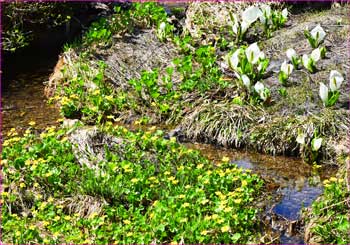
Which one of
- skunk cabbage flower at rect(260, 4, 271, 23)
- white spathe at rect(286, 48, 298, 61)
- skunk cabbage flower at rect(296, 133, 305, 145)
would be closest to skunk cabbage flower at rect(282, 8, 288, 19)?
skunk cabbage flower at rect(260, 4, 271, 23)

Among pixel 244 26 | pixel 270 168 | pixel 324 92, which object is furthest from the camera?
pixel 244 26

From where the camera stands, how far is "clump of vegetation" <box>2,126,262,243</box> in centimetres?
509

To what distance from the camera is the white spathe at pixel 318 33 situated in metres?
8.77

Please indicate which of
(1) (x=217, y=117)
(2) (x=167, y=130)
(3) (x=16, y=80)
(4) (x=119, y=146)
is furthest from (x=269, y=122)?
(3) (x=16, y=80)

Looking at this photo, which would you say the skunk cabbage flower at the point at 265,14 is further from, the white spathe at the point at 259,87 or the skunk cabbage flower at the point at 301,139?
the skunk cabbage flower at the point at 301,139

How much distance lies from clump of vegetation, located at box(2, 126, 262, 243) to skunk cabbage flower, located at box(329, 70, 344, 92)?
1882 millimetres

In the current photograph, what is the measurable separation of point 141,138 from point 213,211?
1.55 meters

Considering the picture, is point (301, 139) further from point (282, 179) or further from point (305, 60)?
point (305, 60)

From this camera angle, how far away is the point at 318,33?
8.77m

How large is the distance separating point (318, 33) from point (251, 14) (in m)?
1.11

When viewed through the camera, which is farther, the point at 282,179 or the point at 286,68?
the point at 286,68

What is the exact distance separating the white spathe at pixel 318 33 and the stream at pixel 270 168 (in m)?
2.40

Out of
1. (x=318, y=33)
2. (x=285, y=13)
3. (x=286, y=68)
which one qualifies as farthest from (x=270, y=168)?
(x=285, y=13)

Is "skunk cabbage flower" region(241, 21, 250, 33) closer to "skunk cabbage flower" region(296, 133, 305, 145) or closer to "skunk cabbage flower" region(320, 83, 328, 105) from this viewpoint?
"skunk cabbage flower" region(320, 83, 328, 105)
